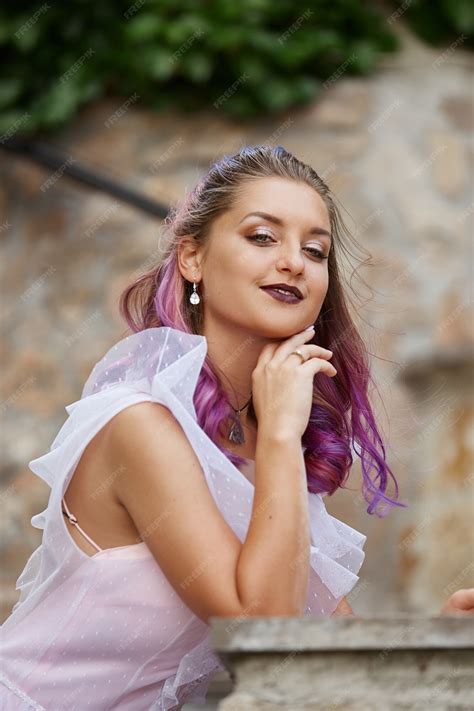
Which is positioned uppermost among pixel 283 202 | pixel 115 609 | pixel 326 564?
pixel 283 202

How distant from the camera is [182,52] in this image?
4.79 m

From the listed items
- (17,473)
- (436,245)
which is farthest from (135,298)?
(436,245)

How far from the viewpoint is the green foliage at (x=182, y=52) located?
4773mm

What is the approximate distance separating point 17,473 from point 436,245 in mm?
2031

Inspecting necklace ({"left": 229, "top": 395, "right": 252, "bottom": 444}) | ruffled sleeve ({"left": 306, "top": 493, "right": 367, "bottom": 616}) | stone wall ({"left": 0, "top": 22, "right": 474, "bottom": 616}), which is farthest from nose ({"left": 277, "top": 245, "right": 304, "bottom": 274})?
stone wall ({"left": 0, "top": 22, "right": 474, "bottom": 616})

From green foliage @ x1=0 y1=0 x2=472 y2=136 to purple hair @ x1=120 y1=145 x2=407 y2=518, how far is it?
2.56 metres

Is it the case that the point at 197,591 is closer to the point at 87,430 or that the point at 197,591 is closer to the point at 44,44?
the point at 87,430

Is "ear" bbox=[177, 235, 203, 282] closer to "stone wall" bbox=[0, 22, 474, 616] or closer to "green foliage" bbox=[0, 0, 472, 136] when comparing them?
"stone wall" bbox=[0, 22, 474, 616]

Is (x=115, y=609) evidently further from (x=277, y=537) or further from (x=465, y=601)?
(x=465, y=601)

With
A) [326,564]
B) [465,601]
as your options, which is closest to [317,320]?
[326,564]

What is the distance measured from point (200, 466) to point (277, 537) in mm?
206

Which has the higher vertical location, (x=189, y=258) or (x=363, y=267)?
(x=189, y=258)

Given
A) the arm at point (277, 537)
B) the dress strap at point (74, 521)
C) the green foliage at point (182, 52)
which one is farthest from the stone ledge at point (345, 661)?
the green foliage at point (182, 52)

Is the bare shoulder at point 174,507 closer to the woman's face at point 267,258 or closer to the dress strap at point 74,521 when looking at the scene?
the dress strap at point 74,521
